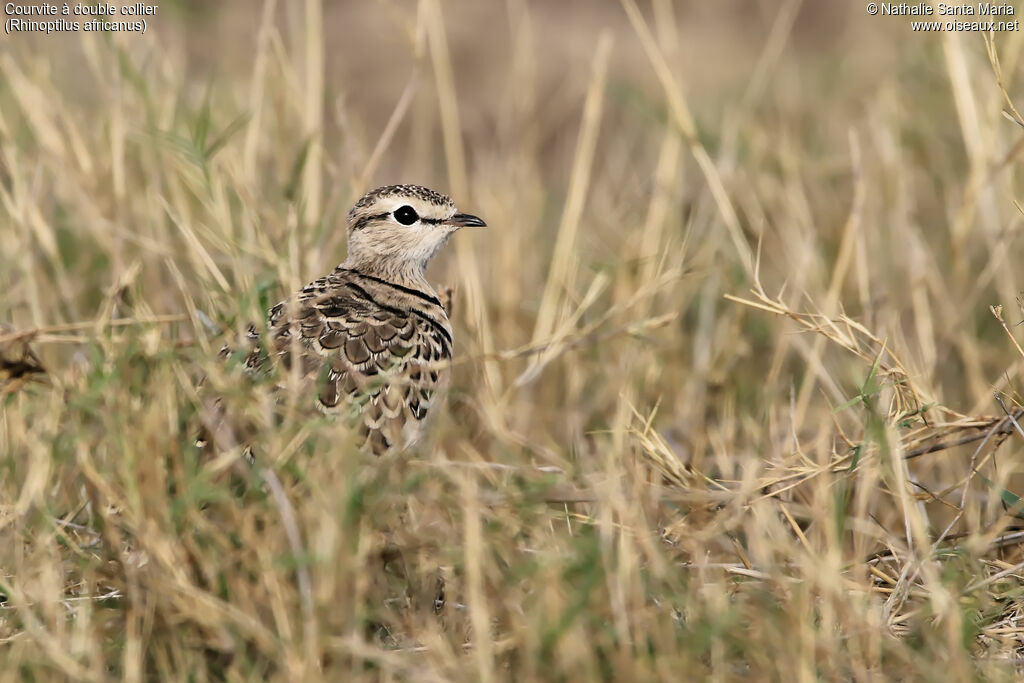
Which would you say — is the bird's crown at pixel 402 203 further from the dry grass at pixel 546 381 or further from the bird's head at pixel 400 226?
the dry grass at pixel 546 381

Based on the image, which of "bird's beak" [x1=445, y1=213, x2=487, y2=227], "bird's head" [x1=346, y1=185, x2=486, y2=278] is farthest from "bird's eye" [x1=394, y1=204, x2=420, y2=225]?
"bird's beak" [x1=445, y1=213, x2=487, y2=227]

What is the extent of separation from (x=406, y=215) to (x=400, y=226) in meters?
0.05

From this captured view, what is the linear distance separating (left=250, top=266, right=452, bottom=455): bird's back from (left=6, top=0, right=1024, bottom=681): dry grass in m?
0.15

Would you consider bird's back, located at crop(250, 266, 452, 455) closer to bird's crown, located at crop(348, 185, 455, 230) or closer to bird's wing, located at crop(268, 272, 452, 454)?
bird's wing, located at crop(268, 272, 452, 454)

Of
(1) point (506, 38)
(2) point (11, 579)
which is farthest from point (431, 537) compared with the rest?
(1) point (506, 38)

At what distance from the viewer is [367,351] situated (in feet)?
13.2

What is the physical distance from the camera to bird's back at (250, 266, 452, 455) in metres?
3.76

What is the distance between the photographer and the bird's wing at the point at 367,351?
3791mm

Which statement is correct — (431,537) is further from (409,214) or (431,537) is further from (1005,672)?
(409,214)

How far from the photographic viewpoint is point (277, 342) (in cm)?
396

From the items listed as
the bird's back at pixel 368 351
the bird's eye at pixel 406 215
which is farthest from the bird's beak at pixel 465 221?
the bird's back at pixel 368 351

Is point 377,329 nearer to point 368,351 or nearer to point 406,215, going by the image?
point 368,351

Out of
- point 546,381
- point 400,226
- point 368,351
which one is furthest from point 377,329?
point 546,381

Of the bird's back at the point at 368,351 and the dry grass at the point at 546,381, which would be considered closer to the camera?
the dry grass at the point at 546,381
